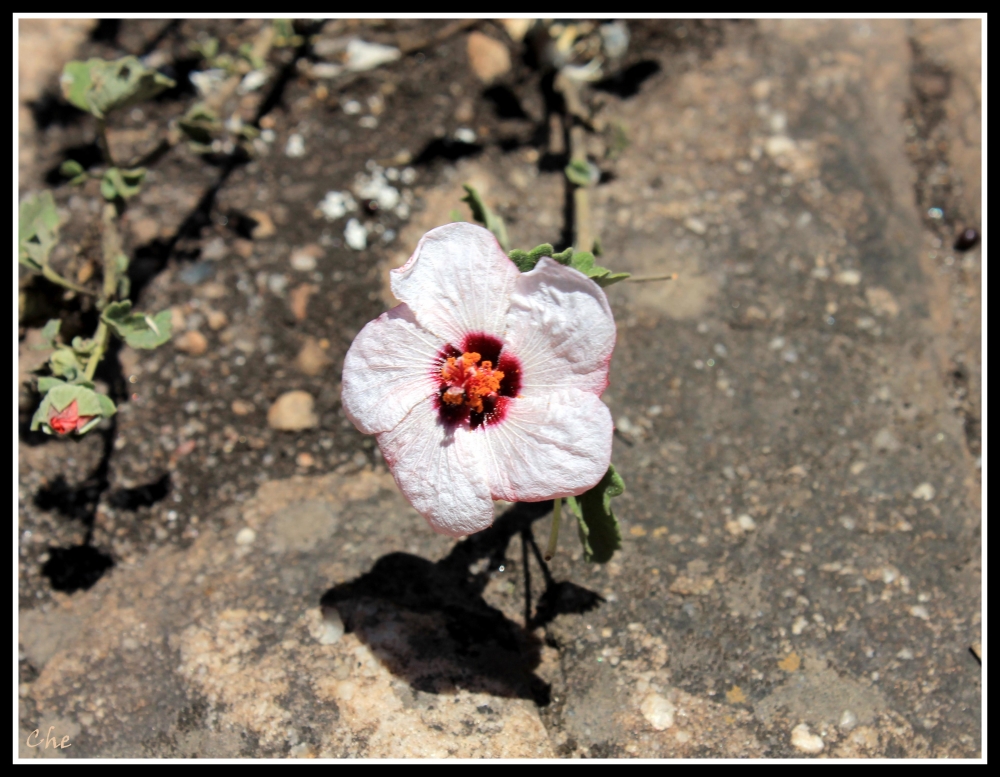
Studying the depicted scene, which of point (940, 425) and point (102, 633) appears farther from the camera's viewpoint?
point (940, 425)

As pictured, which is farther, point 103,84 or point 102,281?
point 102,281

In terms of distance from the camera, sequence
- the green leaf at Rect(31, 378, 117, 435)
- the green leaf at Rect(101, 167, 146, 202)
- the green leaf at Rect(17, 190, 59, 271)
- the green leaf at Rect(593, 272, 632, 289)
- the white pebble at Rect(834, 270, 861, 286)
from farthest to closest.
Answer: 1. the white pebble at Rect(834, 270, 861, 286)
2. the green leaf at Rect(101, 167, 146, 202)
3. the green leaf at Rect(17, 190, 59, 271)
4. the green leaf at Rect(31, 378, 117, 435)
5. the green leaf at Rect(593, 272, 632, 289)

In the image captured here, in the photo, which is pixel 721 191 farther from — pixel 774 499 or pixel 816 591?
pixel 816 591

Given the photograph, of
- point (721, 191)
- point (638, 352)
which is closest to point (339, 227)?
point (638, 352)

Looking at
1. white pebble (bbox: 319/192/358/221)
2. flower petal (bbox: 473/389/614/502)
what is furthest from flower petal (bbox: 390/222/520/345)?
white pebble (bbox: 319/192/358/221)

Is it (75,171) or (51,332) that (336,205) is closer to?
(75,171)

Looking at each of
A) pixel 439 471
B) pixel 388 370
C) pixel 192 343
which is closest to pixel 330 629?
pixel 439 471

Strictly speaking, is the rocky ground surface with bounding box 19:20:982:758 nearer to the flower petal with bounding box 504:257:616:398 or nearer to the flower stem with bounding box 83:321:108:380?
the flower stem with bounding box 83:321:108:380
